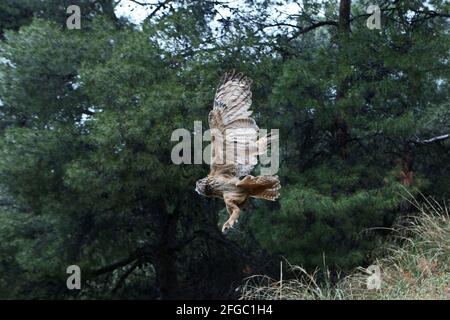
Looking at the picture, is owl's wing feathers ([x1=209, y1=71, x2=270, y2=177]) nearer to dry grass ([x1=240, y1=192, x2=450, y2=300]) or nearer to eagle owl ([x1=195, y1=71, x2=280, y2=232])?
eagle owl ([x1=195, y1=71, x2=280, y2=232])

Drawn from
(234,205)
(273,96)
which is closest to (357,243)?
(273,96)

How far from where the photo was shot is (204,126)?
10.6 metres

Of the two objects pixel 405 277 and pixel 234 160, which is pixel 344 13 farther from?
pixel 234 160

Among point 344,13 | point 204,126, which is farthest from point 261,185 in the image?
point 344,13

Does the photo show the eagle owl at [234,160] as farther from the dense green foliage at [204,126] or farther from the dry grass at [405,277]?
the dense green foliage at [204,126]

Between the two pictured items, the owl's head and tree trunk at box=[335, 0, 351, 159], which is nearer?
the owl's head

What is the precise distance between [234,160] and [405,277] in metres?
2.58

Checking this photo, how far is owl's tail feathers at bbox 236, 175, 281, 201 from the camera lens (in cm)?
608

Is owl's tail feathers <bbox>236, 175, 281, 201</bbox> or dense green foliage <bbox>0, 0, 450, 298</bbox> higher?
dense green foliage <bbox>0, 0, 450, 298</bbox>

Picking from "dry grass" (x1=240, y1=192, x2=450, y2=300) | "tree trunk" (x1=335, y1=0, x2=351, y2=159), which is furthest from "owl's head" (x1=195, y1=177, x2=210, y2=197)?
"tree trunk" (x1=335, y1=0, x2=351, y2=159)

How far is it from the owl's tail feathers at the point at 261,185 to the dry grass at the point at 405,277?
1.66 metres

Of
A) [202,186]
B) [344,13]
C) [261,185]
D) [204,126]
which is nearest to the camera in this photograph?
[261,185]

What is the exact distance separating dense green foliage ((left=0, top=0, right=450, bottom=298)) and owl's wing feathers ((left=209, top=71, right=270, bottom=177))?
3.86m
